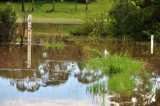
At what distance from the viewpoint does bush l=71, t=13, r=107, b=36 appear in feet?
107

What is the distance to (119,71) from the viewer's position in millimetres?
15633

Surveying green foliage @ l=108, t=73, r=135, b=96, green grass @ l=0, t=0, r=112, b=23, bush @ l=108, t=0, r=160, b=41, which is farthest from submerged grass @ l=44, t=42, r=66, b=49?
green grass @ l=0, t=0, r=112, b=23

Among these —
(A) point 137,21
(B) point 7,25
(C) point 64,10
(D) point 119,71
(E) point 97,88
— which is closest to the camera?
(E) point 97,88

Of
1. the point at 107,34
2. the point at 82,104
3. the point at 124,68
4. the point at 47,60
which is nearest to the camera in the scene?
the point at 82,104

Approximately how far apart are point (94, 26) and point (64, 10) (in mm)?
36164

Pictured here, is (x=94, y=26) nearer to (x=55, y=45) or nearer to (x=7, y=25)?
(x=55, y=45)

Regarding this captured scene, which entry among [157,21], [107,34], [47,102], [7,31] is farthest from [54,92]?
[107,34]

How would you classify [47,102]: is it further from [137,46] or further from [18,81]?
[137,46]

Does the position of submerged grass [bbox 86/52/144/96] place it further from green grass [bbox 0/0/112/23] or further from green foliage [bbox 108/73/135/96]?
green grass [bbox 0/0/112/23]

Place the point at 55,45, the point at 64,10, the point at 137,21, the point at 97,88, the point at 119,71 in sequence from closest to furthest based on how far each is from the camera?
the point at 97,88 → the point at 119,71 → the point at 55,45 → the point at 137,21 → the point at 64,10

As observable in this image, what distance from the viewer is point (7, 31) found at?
25.2 m

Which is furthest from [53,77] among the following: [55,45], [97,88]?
[55,45]

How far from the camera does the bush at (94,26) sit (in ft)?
107

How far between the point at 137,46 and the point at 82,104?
49.4 feet
